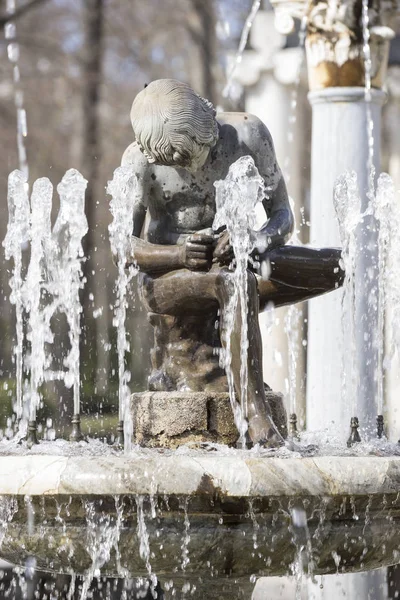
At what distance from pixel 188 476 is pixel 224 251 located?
1089 mm

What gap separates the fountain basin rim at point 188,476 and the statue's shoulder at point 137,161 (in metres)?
1.41

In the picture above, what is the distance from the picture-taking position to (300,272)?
566 cm

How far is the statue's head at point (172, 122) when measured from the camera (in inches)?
217

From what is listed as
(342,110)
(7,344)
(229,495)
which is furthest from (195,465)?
(7,344)

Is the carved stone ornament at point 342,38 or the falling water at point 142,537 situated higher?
the carved stone ornament at point 342,38

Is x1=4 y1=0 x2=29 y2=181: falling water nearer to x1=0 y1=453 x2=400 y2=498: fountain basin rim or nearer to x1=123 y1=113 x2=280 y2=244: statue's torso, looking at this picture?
x1=123 y1=113 x2=280 y2=244: statue's torso

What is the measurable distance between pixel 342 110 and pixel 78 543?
592 centimetres

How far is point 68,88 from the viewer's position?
2456 cm

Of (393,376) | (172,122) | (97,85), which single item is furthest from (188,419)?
(97,85)

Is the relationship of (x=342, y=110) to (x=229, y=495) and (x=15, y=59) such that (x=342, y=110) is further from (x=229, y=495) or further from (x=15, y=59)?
(x=15, y=59)

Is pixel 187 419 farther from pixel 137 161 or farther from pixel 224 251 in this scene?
pixel 137 161

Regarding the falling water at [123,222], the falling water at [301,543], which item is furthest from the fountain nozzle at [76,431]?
the falling water at [301,543]

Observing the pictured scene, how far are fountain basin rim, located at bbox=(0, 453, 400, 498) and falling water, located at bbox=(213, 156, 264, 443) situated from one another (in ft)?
2.09

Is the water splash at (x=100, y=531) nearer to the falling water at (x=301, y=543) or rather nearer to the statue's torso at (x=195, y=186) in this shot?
the falling water at (x=301, y=543)
